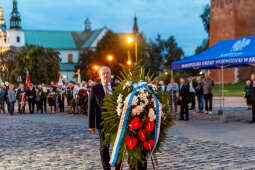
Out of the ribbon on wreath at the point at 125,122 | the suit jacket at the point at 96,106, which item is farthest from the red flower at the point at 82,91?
the ribbon on wreath at the point at 125,122

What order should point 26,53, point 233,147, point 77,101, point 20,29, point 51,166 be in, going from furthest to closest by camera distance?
1. point 20,29
2. point 26,53
3. point 77,101
4. point 233,147
5. point 51,166

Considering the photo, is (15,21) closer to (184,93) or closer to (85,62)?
(85,62)

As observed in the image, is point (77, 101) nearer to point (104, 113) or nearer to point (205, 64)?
point (205, 64)

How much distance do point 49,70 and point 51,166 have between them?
59573 mm

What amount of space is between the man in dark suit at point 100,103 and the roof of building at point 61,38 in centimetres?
10042

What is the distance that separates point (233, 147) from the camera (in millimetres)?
9148

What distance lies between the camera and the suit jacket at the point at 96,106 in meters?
6.23

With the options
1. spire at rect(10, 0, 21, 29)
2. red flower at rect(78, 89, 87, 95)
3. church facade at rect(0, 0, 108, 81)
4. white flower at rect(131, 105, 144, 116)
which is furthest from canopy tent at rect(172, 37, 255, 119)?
spire at rect(10, 0, 21, 29)

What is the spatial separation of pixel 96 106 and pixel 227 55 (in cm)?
1042

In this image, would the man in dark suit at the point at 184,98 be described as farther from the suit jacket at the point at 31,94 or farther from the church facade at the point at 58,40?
the church facade at the point at 58,40

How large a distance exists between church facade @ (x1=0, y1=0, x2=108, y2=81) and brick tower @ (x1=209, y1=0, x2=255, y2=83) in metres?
48.2

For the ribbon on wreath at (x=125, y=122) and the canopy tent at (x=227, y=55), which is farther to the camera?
the canopy tent at (x=227, y=55)

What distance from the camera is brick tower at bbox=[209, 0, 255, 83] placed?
2279 inches

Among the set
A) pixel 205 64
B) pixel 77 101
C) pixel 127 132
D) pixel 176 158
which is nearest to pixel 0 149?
pixel 176 158
